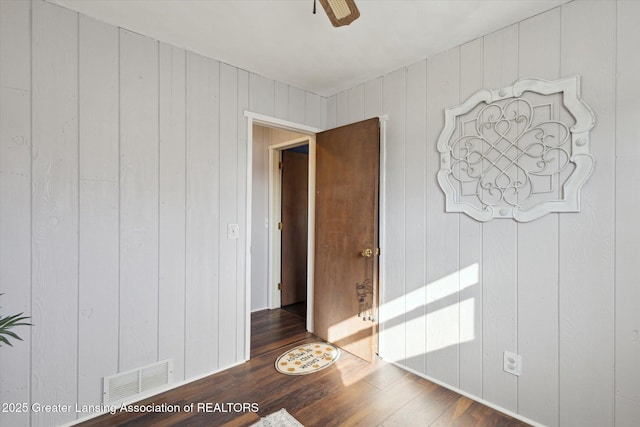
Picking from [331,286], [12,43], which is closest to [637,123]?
[331,286]

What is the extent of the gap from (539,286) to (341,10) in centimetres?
186

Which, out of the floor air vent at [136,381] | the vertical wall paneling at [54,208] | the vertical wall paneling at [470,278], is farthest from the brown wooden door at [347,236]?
the vertical wall paneling at [54,208]

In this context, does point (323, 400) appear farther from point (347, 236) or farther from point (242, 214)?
point (242, 214)

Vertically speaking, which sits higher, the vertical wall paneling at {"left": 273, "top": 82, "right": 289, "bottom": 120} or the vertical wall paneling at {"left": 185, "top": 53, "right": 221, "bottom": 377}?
the vertical wall paneling at {"left": 273, "top": 82, "right": 289, "bottom": 120}

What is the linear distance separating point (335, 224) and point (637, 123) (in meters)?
2.05

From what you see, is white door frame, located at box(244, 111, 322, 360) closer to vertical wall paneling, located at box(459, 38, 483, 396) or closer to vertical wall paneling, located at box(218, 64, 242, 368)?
vertical wall paneling, located at box(218, 64, 242, 368)

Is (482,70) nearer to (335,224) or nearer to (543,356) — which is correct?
(335,224)

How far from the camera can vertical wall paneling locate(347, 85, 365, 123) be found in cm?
288

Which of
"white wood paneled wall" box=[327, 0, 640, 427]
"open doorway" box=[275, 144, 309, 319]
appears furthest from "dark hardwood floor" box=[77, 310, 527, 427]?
"open doorway" box=[275, 144, 309, 319]

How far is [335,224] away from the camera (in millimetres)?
2912

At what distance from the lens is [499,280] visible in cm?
201

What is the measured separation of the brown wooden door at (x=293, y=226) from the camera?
13.4 feet

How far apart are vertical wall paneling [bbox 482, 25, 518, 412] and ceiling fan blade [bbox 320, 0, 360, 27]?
1.17 metres

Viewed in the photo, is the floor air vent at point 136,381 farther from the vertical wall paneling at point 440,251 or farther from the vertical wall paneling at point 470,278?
the vertical wall paneling at point 470,278
